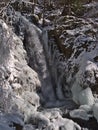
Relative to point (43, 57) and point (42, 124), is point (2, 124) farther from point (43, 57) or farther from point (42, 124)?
point (43, 57)

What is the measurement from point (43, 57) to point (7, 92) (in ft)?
12.6

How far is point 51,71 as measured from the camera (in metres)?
10.8

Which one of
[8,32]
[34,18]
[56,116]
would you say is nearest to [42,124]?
[56,116]

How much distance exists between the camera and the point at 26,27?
11078 millimetres

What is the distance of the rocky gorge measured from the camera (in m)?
8.93

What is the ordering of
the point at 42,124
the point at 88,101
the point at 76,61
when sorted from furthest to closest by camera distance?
the point at 76,61
the point at 88,101
the point at 42,124

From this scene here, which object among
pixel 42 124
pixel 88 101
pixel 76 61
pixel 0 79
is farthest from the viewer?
pixel 76 61

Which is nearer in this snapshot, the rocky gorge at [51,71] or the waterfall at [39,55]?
the rocky gorge at [51,71]

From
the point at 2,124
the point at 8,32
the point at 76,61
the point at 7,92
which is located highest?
the point at 8,32

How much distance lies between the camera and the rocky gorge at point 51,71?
8.93 metres

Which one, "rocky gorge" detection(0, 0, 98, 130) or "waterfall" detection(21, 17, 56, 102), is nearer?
"rocky gorge" detection(0, 0, 98, 130)

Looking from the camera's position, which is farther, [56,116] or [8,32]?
[56,116]

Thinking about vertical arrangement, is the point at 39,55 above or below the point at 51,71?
above

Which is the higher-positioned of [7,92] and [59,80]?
[7,92]
